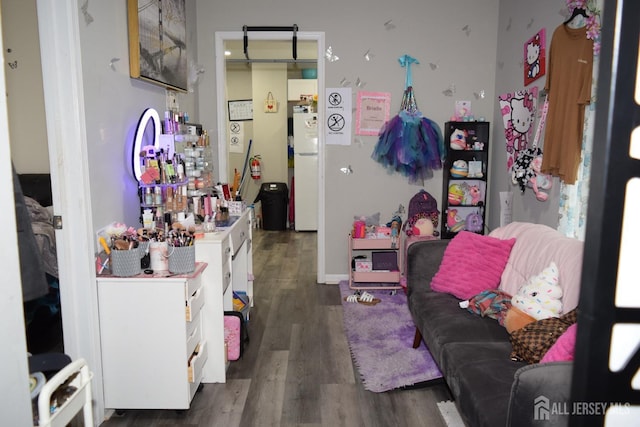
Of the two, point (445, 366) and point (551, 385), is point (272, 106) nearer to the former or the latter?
point (445, 366)

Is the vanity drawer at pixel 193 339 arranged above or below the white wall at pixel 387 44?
below

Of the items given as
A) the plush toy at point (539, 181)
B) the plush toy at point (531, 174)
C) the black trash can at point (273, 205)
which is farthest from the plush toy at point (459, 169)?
the black trash can at point (273, 205)

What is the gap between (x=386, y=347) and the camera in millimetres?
2914

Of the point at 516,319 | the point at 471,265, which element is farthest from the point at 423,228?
the point at 516,319

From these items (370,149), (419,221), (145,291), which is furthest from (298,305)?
(145,291)

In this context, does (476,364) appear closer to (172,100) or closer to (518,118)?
(518,118)

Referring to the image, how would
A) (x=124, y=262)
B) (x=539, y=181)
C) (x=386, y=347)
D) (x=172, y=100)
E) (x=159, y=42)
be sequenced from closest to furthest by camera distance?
(x=124, y=262), (x=159, y=42), (x=386, y=347), (x=539, y=181), (x=172, y=100)

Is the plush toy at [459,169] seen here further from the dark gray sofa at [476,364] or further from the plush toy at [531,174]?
the dark gray sofa at [476,364]

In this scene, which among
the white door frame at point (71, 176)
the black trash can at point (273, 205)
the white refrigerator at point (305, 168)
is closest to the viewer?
the white door frame at point (71, 176)

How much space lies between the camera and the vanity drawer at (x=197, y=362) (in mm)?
2203

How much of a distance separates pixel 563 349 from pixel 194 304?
5.22 feet

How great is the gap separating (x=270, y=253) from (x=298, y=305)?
1.75 m

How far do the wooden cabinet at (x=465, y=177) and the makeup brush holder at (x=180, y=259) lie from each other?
8.30 feet

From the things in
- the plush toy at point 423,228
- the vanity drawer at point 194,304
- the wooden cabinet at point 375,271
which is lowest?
the wooden cabinet at point 375,271
